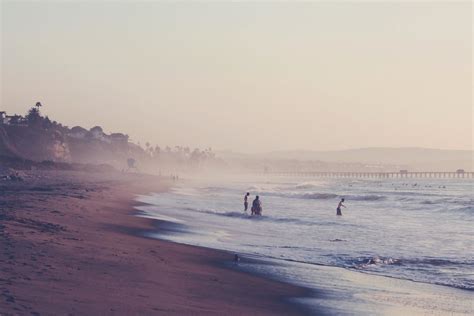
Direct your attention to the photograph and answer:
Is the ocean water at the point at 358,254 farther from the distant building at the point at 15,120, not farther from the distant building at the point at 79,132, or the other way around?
the distant building at the point at 79,132

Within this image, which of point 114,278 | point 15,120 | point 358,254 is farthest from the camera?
point 15,120

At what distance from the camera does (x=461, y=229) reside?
26.8m

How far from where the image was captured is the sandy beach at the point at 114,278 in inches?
317

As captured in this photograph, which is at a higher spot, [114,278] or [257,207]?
[114,278]

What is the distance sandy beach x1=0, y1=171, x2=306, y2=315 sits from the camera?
805 cm

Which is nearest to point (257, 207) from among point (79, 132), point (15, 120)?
point (15, 120)

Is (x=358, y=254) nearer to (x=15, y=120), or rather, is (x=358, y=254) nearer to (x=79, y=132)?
(x=15, y=120)

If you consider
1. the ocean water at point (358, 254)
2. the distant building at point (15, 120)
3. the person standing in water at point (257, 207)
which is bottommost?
the ocean water at point (358, 254)

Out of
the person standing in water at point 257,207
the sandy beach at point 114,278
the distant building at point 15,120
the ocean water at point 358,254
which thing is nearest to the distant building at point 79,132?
the distant building at point 15,120

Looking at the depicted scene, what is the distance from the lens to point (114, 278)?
1009cm

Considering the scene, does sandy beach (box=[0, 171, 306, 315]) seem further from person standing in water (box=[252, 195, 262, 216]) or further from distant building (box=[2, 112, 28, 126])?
distant building (box=[2, 112, 28, 126])

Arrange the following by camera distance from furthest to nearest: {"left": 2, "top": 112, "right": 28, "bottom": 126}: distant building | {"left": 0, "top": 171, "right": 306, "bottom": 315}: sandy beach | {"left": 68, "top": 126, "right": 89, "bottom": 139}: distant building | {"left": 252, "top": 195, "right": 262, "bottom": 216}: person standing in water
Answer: {"left": 68, "top": 126, "right": 89, "bottom": 139}: distant building → {"left": 2, "top": 112, "right": 28, "bottom": 126}: distant building → {"left": 252, "top": 195, "right": 262, "bottom": 216}: person standing in water → {"left": 0, "top": 171, "right": 306, "bottom": 315}: sandy beach

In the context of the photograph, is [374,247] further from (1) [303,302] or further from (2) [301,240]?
(1) [303,302]

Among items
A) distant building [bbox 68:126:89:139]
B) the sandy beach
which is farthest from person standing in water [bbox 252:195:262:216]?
distant building [bbox 68:126:89:139]
